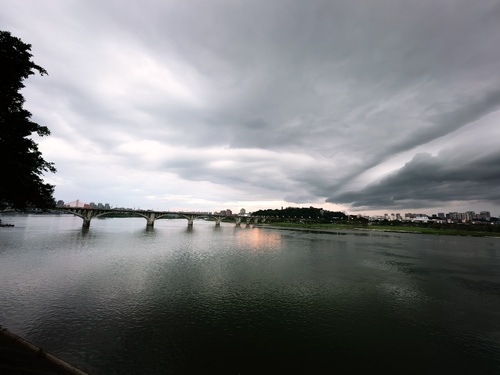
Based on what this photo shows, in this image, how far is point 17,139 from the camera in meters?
14.6

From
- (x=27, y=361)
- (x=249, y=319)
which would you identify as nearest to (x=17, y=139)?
(x=27, y=361)

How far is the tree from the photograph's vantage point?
43.7 feet

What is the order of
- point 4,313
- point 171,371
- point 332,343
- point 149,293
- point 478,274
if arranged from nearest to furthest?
point 171,371 → point 332,343 → point 4,313 → point 149,293 → point 478,274

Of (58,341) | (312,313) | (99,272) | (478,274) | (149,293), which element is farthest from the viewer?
(478,274)

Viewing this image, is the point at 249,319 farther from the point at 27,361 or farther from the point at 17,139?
the point at 17,139

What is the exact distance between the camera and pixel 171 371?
12.1m

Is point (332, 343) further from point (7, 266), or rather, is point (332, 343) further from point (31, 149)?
point (7, 266)

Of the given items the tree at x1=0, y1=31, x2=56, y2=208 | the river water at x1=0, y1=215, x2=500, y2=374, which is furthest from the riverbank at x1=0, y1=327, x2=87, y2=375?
the tree at x1=0, y1=31, x2=56, y2=208

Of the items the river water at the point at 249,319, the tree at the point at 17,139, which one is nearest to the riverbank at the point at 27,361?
the river water at the point at 249,319

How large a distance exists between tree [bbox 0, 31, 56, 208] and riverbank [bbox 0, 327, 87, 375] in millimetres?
7892

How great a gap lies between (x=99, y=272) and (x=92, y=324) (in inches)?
684

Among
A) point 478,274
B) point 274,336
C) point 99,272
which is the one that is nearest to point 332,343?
point 274,336

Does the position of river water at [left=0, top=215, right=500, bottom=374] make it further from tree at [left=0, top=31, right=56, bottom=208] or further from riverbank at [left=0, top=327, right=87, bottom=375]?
tree at [left=0, top=31, right=56, bottom=208]

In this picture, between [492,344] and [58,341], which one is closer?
[58,341]
